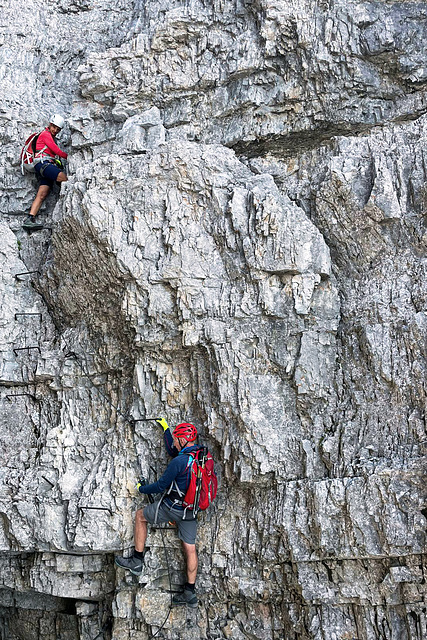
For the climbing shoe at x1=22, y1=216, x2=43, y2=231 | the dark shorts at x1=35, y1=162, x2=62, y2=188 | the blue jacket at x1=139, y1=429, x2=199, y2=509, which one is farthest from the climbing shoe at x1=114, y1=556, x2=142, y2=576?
the dark shorts at x1=35, y1=162, x2=62, y2=188

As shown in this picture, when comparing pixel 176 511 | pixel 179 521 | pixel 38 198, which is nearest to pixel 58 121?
pixel 38 198

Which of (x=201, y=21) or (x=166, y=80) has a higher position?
(x=201, y=21)

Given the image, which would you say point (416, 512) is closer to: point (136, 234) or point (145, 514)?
point (145, 514)

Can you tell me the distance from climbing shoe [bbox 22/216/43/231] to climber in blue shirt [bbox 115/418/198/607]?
4.13 metres

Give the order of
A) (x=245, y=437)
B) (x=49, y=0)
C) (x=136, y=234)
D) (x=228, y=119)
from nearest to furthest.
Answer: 1. (x=245, y=437)
2. (x=136, y=234)
3. (x=228, y=119)
4. (x=49, y=0)

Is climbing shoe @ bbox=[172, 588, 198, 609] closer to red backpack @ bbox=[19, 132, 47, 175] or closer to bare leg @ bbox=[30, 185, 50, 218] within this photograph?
bare leg @ bbox=[30, 185, 50, 218]

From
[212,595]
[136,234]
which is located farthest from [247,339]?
[212,595]

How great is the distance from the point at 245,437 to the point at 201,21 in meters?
6.23

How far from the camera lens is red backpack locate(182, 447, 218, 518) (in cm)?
762

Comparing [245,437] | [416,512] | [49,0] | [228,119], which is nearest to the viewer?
[416,512]

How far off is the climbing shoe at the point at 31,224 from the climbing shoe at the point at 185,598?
5.70 m

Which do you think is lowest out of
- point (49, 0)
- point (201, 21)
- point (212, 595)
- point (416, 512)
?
point (212, 595)

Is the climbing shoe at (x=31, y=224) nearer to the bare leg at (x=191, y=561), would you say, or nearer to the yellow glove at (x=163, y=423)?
the yellow glove at (x=163, y=423)

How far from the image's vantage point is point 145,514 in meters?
7.93
